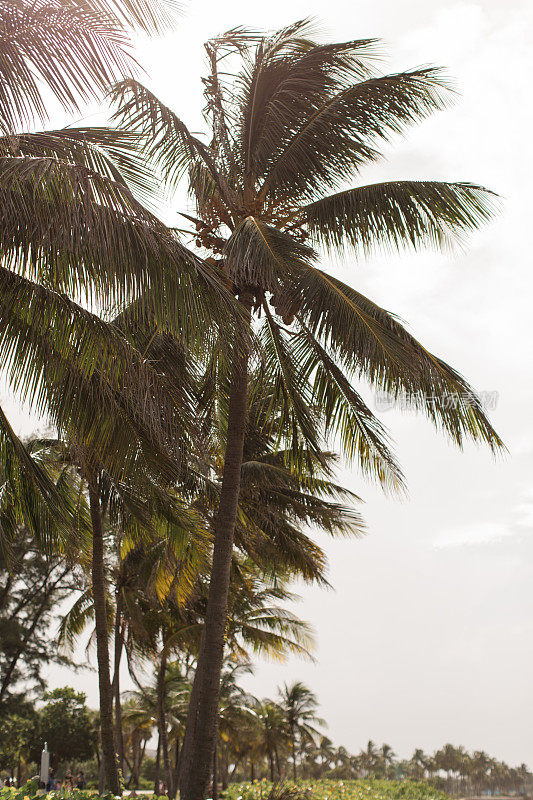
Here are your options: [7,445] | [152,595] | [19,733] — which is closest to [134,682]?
[152,595]

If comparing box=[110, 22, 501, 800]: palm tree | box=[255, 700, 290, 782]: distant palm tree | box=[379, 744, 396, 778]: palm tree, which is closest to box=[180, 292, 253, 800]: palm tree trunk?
box=[110, 22, 501, 800]: palm tree

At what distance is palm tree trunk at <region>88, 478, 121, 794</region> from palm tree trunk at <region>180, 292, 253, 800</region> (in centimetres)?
324

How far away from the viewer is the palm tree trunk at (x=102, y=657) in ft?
33.2

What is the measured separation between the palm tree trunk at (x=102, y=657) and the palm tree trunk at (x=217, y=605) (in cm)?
324

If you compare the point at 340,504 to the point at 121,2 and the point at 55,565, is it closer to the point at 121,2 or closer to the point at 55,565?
A: the point at 121,2

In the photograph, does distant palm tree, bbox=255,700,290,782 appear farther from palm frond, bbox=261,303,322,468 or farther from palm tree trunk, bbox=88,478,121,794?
palm frond, bbox=261,303,322,468

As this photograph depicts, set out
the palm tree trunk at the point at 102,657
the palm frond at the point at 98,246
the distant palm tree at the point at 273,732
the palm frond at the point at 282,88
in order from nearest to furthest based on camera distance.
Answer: the palm frond at the point at 98,246
the palm frond at the point at 282,88
the palm tree trunk at the point at 102,657
the distant palm tree at the point at 273,732

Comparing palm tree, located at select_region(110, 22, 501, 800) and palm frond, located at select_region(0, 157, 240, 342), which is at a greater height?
palm tree, located at select_region(110, 22, 501, 800)

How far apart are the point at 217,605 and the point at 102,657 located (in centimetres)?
429

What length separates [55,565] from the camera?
75.9ft

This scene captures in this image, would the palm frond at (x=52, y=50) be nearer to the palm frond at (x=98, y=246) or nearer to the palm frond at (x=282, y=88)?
the palm frond at (x=98, y=246)

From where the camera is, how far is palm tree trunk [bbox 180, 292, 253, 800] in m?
6.42

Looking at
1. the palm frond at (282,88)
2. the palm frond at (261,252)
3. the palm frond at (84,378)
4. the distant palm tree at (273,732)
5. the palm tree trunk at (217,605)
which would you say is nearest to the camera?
the palm frond at (84,378)

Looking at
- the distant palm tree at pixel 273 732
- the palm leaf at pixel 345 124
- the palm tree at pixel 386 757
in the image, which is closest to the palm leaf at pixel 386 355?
the palm leaf at pixel 345 124
